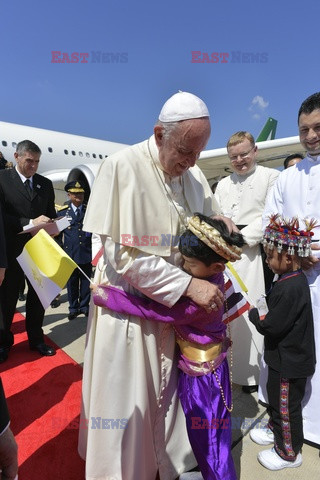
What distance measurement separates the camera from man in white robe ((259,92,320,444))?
2.00m

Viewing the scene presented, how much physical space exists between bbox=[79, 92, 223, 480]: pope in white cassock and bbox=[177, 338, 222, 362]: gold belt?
0.40 feet

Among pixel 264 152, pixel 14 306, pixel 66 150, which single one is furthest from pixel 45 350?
pixel 264 152

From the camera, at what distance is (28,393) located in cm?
278

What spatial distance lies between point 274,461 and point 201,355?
107cm

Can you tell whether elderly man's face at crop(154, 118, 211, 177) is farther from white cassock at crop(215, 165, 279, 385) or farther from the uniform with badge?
the uniform with badge

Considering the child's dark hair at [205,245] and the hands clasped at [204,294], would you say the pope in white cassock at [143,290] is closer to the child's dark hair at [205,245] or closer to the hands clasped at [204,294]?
the hands clasped at [204,294]

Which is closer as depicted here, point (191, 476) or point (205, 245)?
point (205, 245)

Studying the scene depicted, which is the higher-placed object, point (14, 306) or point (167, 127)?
point (167, 127)

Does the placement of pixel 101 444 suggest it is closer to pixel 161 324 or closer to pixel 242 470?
pixel 161 324

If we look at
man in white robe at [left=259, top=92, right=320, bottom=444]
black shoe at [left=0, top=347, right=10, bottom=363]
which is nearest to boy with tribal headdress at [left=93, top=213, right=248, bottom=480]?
man in white robe at [left=259, top=92, right=320, bottom=444]

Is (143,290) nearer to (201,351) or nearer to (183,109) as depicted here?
(201,351)

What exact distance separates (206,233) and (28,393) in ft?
8.24

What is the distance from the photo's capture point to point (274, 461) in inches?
75.7

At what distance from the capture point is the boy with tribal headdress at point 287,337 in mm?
1812
